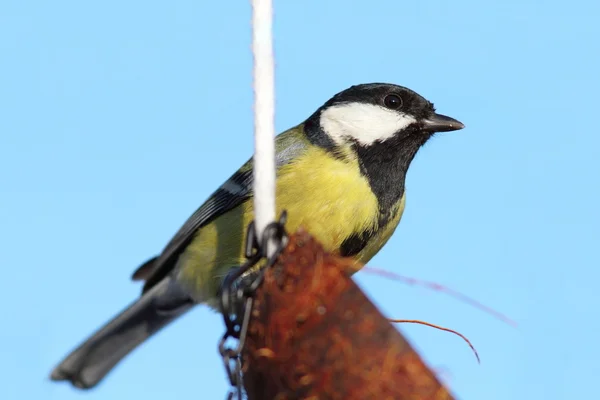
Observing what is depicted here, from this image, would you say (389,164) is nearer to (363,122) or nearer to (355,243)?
(363,122)

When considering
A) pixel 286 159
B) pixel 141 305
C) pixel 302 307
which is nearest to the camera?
pixel 302 307

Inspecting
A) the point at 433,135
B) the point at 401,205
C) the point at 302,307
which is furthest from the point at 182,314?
the point at 302,307

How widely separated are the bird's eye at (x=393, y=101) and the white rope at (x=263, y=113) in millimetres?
1662

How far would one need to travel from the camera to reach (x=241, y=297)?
1.99m

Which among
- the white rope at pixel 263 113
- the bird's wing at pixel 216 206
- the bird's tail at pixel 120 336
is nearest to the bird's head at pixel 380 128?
the bird's wing at pixel 216 206

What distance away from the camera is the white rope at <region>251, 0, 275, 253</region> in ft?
6.73

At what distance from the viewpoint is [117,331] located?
3.57m

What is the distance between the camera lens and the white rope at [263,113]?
205cm

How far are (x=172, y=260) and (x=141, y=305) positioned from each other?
24 centimetres

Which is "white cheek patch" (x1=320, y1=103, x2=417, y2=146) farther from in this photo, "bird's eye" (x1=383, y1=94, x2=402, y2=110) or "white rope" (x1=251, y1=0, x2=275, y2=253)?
"white rope" (x1=251, y1=0, x2=275, y2=253)

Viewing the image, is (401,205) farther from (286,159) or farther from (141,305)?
(141,305)

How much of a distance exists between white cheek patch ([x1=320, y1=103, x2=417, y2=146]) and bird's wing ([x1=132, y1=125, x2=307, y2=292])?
0.48 feet

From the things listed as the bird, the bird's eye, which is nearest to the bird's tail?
the bird

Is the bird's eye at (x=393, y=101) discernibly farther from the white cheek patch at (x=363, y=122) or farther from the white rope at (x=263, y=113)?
the white rope at (x=263, y=113)
